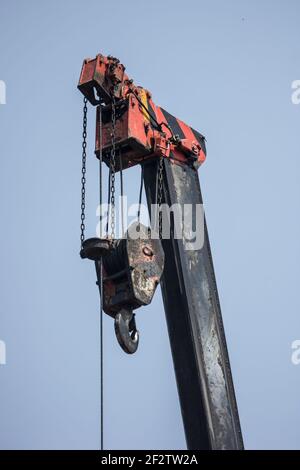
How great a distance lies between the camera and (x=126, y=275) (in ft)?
17.5

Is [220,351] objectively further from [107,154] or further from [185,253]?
[107,154]

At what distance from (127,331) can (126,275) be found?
387 millimetres

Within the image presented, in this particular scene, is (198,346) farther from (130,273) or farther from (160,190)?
(160,190)

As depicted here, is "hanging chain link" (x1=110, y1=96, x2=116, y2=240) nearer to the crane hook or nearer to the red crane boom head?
the red crane boom head

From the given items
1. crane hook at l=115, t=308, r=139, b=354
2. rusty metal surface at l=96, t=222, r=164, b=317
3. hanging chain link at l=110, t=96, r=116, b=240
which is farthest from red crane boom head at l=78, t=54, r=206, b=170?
crane hook at l=115, t=308, r=139, b=354

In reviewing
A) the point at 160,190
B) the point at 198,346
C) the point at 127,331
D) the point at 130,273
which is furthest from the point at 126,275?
the point at 160,190

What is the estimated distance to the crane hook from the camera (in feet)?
17.0

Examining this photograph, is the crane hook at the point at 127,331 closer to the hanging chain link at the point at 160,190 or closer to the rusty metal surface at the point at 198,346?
the rusty metal surface at the point at 198,346

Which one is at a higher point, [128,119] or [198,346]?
[128,119]

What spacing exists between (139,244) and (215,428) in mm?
1376

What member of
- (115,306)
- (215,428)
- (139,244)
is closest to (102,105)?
(139,244)

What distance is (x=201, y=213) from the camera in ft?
19.9

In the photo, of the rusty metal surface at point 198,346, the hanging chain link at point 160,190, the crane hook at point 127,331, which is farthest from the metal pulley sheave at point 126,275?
the hanging chain link at point 160,190

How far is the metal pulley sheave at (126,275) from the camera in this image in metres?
5.26
